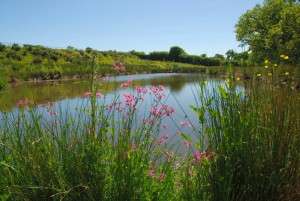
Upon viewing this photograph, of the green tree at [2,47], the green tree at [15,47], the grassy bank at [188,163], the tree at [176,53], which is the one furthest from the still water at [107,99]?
the tree at [176,53]

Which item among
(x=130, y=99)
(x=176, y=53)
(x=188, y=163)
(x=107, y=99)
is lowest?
(x=107, y=99)

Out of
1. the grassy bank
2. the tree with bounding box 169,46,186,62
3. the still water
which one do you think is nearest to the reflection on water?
the still water

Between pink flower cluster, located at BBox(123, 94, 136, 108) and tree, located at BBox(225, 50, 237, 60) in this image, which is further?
tree, located at BBox(225, 50, 237, 60)

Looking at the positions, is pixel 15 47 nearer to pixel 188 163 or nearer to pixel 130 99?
pixel 130 99

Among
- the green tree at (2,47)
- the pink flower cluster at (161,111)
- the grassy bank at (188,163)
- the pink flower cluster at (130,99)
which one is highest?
the green tree at (2,47)

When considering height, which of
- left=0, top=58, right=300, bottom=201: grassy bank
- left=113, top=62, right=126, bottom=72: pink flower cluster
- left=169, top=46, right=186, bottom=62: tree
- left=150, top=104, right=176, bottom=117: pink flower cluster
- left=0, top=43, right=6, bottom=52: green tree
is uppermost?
left=169, top=46, right=186, bottom=62: tree

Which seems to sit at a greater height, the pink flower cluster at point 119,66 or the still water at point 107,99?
the pink flower cluster at point 119,66

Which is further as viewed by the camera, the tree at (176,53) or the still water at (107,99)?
the tree at (176,53)

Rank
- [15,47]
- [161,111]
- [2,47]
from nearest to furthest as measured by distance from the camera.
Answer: [161,111] < [2,47] < [15,47]

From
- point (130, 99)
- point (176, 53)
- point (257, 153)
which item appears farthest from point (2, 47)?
point (176, 53)

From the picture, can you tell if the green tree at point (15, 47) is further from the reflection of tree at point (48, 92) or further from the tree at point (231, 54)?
the tree at point (231, 54)

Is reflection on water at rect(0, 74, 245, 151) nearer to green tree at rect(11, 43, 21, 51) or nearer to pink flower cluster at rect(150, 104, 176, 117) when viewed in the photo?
pink flower cluster at rect(150, 104, 176, 117)

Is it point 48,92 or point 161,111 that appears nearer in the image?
point 161,111

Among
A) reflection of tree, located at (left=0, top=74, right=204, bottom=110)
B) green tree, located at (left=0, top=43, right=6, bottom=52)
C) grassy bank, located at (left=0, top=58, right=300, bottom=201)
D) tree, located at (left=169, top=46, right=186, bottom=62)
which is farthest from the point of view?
tree, located at (left=169, top=46, right=186, bottom=62)
